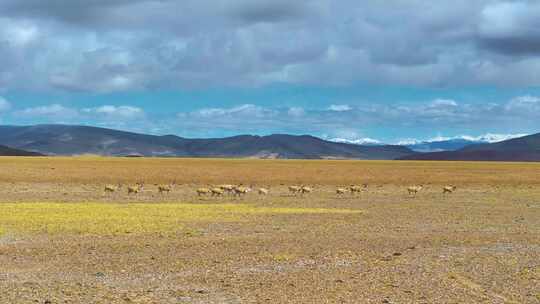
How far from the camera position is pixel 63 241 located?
72.2ft

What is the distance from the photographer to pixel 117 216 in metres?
30.8

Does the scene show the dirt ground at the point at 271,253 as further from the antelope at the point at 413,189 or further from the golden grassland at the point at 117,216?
the antelope at the point at 413,189

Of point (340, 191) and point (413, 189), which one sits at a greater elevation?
point (413, 189)

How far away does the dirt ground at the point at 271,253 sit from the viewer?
13.9m

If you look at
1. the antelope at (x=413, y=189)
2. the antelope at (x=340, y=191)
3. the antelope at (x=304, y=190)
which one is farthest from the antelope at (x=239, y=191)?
the antelope at (x=413, y=189)

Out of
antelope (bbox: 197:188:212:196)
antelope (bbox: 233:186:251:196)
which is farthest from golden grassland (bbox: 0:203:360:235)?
antelope (bbox: 233:186:251:196)

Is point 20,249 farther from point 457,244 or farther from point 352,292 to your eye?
point 457,244

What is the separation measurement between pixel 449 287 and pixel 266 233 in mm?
10929

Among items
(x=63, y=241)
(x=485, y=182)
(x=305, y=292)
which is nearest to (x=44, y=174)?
(x=485, y=182)

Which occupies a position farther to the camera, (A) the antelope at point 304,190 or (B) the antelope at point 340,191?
(A) the antelope at point 304,190

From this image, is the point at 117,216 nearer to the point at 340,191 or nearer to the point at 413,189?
the point at 340,191

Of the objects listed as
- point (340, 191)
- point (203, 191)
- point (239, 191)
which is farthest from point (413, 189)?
point (203, 191)

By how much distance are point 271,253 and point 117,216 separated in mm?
13322

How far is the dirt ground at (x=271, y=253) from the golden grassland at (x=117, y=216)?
6cm
